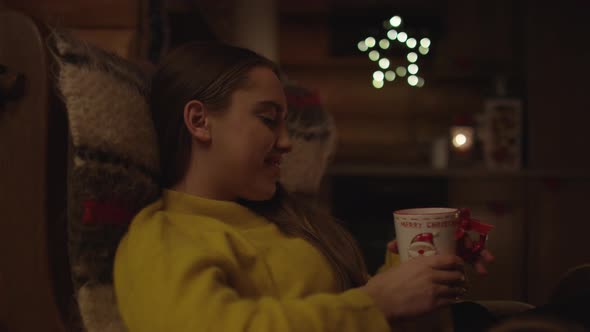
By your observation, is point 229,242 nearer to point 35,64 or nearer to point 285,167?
point 35,64

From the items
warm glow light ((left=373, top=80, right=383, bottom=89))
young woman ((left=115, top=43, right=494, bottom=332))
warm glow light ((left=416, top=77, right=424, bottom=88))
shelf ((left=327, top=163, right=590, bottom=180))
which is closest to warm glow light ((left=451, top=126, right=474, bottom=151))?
shelf ((left=327, top=163, right=590, bottom=180))

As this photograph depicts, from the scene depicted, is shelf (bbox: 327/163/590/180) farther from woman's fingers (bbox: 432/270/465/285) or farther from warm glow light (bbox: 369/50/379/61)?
woman's fingers (bbox: 432/270/465/285)

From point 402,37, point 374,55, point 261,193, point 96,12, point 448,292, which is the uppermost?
point 402,37

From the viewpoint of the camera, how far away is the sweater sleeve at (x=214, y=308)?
1.86 ft

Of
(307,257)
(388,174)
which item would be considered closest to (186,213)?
(307,257)

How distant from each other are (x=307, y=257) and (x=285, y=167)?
435 mm

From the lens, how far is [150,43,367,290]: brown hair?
0.78m

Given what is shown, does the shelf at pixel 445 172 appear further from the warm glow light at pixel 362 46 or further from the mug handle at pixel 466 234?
the mug handle at pixel 466 234

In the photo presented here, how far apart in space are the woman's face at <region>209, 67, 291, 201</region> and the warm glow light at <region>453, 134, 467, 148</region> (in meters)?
1.92

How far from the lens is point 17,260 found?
0.68 meters

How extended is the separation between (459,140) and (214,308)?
7.19 feet

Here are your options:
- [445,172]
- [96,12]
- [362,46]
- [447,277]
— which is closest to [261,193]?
[447,277]

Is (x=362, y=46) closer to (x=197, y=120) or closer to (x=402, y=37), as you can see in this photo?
(x=402, y=37)

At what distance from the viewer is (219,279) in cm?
62
